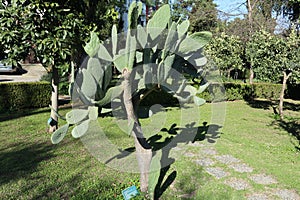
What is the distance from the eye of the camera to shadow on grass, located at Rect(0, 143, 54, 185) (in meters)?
3.23

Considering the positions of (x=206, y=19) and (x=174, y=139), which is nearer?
(x=174, y=139)

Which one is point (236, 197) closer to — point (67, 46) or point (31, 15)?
point (67, 46)

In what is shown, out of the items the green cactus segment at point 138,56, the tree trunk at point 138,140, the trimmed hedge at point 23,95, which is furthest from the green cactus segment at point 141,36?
the trimmed hedge at point 23,95

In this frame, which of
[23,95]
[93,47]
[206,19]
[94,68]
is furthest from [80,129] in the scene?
[206,19]

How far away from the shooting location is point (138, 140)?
88.4 inches

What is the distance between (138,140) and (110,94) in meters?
0.72

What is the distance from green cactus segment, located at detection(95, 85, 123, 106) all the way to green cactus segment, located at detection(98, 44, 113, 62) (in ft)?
0.67

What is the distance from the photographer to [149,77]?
1775mm

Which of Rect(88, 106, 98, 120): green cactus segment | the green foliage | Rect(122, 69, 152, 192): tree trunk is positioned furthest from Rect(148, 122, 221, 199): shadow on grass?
the green foliage

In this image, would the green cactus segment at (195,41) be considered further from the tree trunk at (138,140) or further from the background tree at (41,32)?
the background tree at (41,32)

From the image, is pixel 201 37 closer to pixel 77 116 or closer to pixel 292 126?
pixel 77 116

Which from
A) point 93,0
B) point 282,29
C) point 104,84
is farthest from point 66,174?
point 282,29

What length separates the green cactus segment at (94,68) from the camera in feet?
5.15

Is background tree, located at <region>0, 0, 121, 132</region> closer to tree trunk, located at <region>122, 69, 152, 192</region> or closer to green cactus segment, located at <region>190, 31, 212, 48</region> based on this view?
tree trunk, located at <region>122, 69, 152, 192</region>
